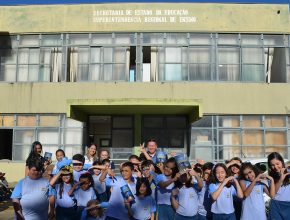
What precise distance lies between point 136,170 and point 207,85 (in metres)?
12.2

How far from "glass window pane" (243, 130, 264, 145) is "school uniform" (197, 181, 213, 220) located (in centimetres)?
1234

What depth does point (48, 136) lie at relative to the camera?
18234 mm

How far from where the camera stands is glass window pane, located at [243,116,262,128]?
18.0 meters

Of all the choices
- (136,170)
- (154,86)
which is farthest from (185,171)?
(154,86)

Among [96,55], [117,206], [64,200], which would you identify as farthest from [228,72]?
[64,200]

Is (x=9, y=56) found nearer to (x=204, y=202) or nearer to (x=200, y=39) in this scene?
(x=200, y=39)

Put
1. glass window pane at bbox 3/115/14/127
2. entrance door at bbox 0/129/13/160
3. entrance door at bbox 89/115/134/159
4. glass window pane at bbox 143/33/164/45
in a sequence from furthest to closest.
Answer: entrance door at bbox 0/129/13/160, entrance door at bbox 89/115/134/159, glass window pane at bbox 143/33/164/45, glass window pane at bbox 3/115/14/127

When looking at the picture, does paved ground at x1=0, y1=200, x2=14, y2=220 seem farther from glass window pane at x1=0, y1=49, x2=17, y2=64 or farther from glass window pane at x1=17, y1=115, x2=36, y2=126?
glass window pane at x1=0, y1=49, x2=17, y2=64

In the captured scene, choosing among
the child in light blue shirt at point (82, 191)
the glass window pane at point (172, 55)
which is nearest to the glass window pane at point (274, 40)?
the glass window pane at point (172, 55)

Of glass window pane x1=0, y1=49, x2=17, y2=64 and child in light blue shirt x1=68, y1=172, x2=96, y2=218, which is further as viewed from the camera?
glass window pane x1=0, y1=49, x2=17, y2=64

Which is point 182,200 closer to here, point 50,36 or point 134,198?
point 134,198

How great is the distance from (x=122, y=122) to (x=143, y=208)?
1350cm

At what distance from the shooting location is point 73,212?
5.49 m

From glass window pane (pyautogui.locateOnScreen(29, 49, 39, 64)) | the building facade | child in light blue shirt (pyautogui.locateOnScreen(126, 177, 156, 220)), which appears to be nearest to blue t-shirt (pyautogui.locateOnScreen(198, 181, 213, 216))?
child in light blue shirt (pyautogui.locateOnScreen(126, 177, 156, 220))
